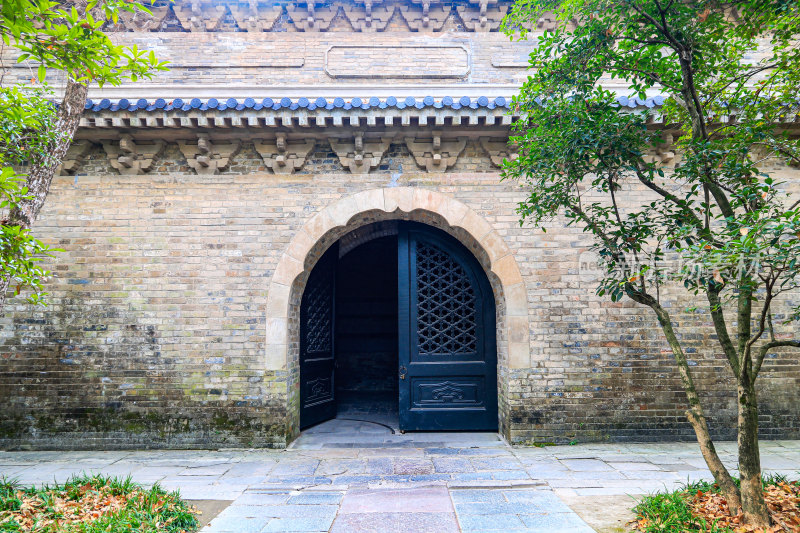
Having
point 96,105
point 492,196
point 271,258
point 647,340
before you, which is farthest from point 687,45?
point 96,105

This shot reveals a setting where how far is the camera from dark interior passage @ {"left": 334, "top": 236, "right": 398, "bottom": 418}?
32.8 feet

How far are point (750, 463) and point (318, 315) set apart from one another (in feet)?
17.3

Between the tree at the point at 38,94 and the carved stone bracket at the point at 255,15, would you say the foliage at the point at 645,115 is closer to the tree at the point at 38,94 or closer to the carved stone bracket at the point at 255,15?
the tree at the point at 38,94

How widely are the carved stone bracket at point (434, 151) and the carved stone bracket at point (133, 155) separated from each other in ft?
10.8

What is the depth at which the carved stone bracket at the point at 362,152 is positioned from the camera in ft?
19.1

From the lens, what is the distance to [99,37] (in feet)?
9.42

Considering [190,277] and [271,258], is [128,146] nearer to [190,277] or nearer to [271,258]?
[190,277]

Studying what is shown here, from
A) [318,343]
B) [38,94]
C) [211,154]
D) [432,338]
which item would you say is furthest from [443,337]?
[38,94]

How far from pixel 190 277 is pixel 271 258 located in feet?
3.42

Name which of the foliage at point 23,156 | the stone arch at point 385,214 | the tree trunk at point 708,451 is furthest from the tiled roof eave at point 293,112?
the tree trunk at point 708,451

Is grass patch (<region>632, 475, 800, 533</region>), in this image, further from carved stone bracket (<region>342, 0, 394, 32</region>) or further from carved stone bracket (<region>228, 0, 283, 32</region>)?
carved stone bracket (<region>228, 0, 283, 32</region>)

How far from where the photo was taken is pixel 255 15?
698 cm

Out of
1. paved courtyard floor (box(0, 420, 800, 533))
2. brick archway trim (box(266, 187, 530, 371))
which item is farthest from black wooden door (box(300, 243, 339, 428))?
brick archway trim (box(266, 187, 530, 371))

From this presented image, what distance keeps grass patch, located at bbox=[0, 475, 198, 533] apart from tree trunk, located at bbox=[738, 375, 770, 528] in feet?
13.0
